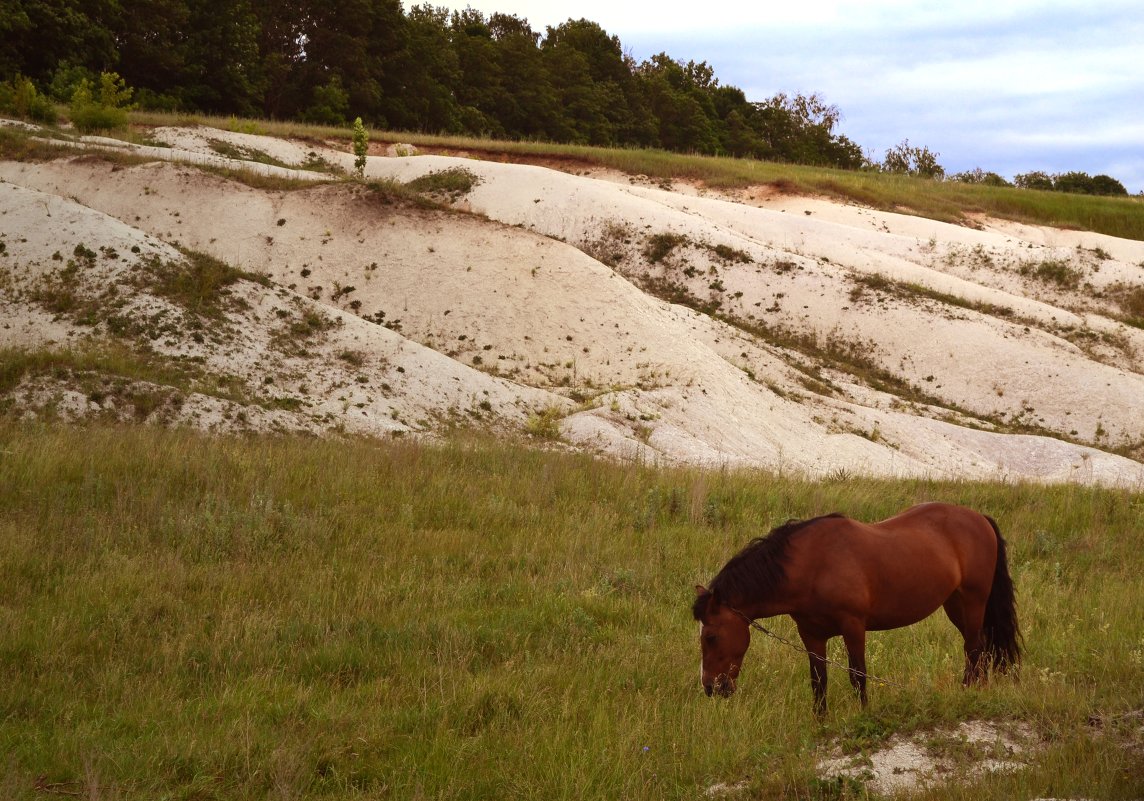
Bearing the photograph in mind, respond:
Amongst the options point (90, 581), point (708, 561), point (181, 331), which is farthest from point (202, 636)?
point (181, 331)

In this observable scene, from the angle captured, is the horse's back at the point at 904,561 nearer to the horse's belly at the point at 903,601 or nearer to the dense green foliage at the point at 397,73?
the horse's belly at the point at 903,601

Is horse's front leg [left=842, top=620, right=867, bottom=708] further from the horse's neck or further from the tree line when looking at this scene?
the tree line

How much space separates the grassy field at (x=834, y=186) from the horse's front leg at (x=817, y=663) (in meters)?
46.7

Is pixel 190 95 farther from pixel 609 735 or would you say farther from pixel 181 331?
pixel 609 735

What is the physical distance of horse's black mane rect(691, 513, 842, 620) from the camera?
223 inches

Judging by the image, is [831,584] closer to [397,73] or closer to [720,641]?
[720,641]

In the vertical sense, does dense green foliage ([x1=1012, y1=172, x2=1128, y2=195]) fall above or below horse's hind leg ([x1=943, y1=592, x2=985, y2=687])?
above

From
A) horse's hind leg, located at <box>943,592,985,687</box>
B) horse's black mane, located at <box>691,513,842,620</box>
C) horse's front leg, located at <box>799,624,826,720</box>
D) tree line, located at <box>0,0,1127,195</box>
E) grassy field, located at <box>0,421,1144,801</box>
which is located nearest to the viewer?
grassy field, located at <box>0,421,1144,801</box>

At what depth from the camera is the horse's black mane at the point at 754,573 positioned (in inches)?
223

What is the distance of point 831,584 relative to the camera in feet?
18.5

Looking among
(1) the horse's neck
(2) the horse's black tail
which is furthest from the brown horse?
(2) the horse's black tail

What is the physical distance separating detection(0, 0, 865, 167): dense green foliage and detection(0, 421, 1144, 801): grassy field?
42345 mm

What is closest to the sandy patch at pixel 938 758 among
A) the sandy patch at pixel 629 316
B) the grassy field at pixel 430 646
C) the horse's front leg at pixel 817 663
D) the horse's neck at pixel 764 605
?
the grassy field at pixel 430 646

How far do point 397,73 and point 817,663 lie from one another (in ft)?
222
